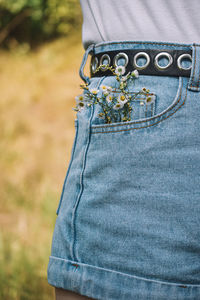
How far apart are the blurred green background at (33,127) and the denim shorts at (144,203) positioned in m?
2.14

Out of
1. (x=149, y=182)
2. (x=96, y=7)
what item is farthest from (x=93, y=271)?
(x=96, y=7)

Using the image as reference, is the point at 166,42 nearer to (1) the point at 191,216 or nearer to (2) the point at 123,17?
(2) the point at 123,17

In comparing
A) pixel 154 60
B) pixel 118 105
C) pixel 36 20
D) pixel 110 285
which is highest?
pixel 36 20

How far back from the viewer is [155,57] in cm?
85

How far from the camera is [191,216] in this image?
785 millimetres

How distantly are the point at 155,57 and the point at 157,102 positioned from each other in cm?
12

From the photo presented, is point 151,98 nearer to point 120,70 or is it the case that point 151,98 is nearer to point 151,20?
point 120,70

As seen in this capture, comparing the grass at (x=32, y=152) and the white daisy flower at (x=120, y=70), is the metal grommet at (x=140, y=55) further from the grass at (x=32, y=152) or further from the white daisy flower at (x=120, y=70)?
the grass at (x=32, y=152)

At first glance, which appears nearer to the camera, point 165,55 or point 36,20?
point 165,55

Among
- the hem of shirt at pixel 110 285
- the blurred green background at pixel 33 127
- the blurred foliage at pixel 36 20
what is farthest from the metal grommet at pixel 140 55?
the blurred foliage at pixel 36 20

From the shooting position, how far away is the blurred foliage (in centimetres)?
702

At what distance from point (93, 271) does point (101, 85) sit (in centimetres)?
47

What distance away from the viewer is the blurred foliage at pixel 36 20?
7.02 meters

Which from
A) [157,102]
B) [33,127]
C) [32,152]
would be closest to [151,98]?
[157,102]
